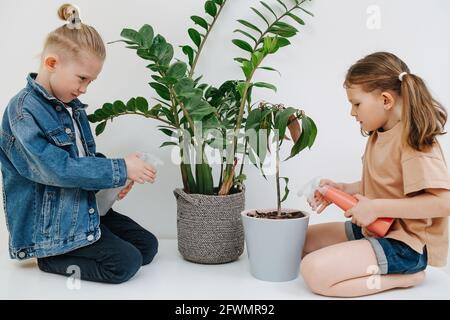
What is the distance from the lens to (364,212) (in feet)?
3.56

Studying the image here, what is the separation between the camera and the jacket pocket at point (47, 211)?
113 cm

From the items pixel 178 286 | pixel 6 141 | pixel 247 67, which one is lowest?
pixel 178 286

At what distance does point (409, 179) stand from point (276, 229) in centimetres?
29

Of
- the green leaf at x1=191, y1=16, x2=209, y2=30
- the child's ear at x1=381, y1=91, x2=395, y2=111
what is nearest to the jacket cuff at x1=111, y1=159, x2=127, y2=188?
the green leaf at x1=191, y1=16, x2=209, y2=30

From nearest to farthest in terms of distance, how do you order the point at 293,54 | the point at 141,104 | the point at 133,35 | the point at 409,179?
the point at 409,179 → the point at 133,35 → the point at 141,104 → the point at 293,54

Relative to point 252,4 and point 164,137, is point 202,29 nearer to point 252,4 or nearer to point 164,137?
point 252,4

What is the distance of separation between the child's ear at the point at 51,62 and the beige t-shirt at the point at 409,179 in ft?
2.34

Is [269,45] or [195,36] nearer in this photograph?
[269,45]

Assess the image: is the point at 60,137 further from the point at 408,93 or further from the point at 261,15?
the point at 408,93

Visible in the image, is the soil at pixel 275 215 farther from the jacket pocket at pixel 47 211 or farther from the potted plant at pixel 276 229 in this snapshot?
the jacket pocket at pixel 47 211

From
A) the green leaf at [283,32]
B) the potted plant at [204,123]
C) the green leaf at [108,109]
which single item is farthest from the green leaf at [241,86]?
the green leaf at [108,109]

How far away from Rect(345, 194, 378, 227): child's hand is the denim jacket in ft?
1.62

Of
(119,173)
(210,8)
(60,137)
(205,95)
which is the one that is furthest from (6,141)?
(210,8)
